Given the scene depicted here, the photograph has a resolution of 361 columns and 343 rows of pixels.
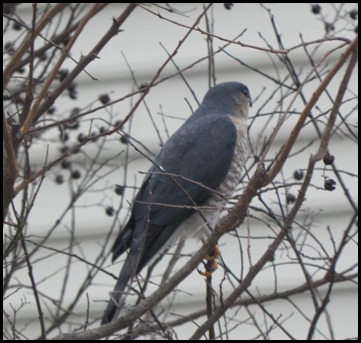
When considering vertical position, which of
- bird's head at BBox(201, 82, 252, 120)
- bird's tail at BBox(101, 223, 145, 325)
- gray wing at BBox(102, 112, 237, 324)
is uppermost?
bird's head at BBox(201, 82, 252, 120)

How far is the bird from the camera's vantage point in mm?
3895

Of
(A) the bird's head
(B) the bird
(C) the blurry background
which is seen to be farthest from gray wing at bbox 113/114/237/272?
(C) the blurry background

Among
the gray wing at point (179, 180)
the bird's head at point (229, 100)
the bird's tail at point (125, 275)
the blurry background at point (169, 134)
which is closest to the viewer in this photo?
the bird's tail at point (125, 275)

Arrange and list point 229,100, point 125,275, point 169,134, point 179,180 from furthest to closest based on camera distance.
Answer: point 169,134 < point 229,100 < point 179,180 < point 125,275

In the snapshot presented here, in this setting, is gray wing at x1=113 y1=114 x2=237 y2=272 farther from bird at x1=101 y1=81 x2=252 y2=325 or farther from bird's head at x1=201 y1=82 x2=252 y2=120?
bird's head at x1=201 y1=82 x2=252 y2=120

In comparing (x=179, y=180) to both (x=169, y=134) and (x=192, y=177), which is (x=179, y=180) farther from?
(x=169, y=134)

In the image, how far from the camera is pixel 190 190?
13.8ft

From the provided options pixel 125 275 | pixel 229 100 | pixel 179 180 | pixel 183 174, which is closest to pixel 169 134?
pixel 229 100

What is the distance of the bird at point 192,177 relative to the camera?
3895 mm

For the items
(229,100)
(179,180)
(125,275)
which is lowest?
(125,275)

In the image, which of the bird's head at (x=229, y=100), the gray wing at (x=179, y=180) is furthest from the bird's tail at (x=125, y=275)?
the bird's head at (x=229, y=100)

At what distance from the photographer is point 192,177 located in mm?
4273

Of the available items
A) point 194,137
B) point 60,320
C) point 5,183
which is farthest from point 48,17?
point 194,137

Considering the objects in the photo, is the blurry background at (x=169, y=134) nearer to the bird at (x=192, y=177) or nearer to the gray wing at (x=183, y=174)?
the bird at (x=192, y=177)
